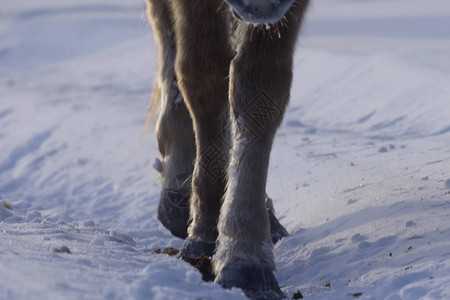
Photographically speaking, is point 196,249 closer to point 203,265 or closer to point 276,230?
point 203,265

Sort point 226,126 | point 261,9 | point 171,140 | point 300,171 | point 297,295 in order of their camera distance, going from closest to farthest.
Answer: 1. point 261,9
2. point 297,295
3. point 226,126
4. point 171,140
5. point 300,171

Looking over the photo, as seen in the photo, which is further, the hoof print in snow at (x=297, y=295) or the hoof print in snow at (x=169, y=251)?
the hoof print in snow at (x=169, y=251)

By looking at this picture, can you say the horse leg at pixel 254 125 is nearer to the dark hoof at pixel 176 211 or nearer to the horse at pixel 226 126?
the horse at pixel 226 126

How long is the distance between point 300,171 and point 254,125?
64.8 inches

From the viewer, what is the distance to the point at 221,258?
308cm

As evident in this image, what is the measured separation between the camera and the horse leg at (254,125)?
3102 millimetres

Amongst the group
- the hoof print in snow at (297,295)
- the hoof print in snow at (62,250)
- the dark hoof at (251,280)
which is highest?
the hoof print in snow at (62,250)

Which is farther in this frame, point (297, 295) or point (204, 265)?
point (204, 265)

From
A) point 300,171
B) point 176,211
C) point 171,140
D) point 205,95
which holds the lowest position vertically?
point 300,171

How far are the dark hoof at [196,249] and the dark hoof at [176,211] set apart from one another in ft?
1.59

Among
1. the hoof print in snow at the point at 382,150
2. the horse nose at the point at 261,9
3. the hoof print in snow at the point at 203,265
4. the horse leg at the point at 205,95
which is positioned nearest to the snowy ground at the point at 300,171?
the hoof print in snow at the point at 382,150

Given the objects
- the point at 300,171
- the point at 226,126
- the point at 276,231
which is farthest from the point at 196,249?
the point at 300,171

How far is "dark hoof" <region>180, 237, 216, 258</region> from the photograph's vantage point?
3.50 meters

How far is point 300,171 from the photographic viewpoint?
483cm
